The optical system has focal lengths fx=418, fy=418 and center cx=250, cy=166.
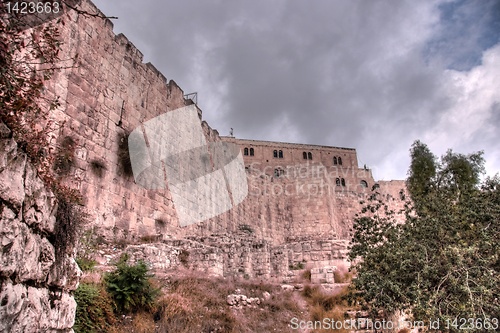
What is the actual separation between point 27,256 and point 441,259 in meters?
6.82

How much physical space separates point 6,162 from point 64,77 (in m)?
9.78

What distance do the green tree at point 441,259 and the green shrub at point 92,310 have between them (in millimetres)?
4739

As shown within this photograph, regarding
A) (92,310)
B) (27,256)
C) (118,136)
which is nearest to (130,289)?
(92,310)

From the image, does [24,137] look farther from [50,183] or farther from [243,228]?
[243,228]

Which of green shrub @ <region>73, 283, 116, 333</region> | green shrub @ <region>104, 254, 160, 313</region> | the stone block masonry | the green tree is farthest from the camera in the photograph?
the stone block masonry

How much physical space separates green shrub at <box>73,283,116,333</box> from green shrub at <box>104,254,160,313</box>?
11.0 inches

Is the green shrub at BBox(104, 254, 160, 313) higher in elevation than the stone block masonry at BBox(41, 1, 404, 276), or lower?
lower

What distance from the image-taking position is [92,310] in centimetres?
695

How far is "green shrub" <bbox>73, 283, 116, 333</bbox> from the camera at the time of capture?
6460 mm

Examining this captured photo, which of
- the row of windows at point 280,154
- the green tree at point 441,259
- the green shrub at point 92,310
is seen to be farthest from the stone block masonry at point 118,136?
the row of windows at point 280,154

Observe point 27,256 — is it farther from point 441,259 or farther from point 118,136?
point 118,136

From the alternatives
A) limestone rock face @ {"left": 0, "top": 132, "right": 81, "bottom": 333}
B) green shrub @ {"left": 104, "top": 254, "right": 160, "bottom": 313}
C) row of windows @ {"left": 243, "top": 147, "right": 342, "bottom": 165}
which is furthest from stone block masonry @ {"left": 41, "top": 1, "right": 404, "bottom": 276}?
row of windows @ {"left": 243, "top": 147, "right": 342, "bottom": 165}

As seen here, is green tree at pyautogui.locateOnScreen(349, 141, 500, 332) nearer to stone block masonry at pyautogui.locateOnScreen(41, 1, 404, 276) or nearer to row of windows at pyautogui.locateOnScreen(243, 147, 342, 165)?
stone block masonry at pyautogui.locateOnScreen(41, 1, 404, 276)

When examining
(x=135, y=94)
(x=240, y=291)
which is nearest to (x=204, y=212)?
(x=135, y=94)
